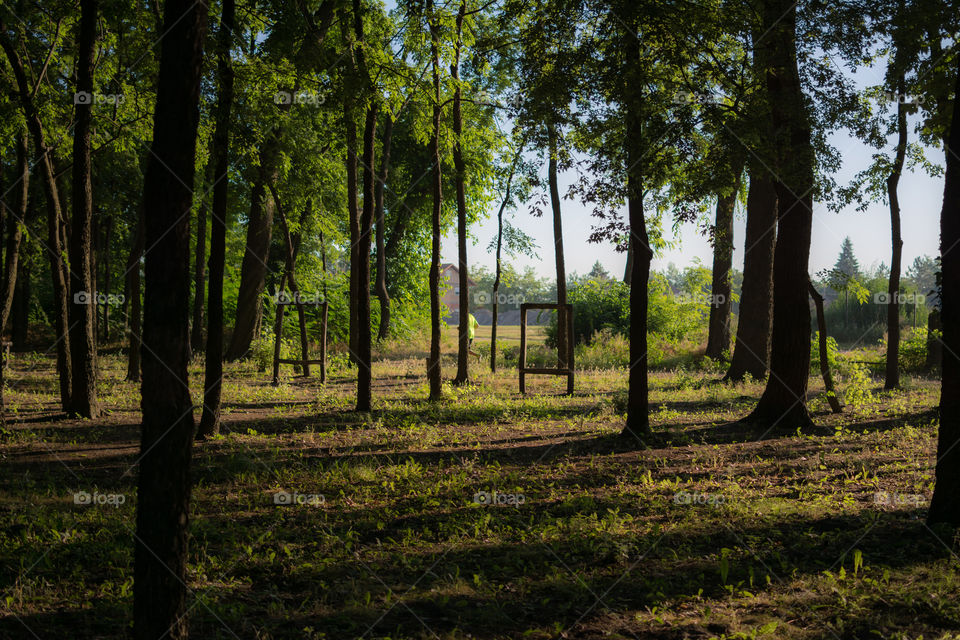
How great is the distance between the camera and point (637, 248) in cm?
1002

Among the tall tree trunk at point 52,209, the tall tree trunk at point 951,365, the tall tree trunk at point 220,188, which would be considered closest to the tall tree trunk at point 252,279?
the tall tree trunk at point 52,209

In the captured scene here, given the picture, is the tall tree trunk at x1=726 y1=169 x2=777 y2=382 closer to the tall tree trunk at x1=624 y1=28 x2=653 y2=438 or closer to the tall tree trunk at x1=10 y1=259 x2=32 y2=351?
the tall tree trunk at x1=624 y1=28 x2=653 y2=438

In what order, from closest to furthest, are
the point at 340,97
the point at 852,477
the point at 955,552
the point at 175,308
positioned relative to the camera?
the point at 175,308
the point at 955,552
the point at 852,477
the point at 340,97

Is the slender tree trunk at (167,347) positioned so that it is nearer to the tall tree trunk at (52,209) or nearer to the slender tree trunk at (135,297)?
the tall tree trunk at (52,209)

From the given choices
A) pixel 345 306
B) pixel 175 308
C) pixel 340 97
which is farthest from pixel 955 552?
pixel 345 306

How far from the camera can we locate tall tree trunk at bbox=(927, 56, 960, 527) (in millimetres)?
5664

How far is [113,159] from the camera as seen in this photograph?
15.5 meters

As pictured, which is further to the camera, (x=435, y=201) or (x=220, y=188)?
(x=435, y=201)

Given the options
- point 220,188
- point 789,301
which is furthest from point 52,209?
point 789,301

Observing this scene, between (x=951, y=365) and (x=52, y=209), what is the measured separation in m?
13.0

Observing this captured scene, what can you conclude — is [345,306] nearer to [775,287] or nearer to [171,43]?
[775,287]

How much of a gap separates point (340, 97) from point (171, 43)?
759 centimetres

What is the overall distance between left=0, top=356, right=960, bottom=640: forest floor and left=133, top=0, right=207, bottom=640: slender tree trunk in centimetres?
88

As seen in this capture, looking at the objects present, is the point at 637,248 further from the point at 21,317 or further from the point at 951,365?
the point at 21,317
